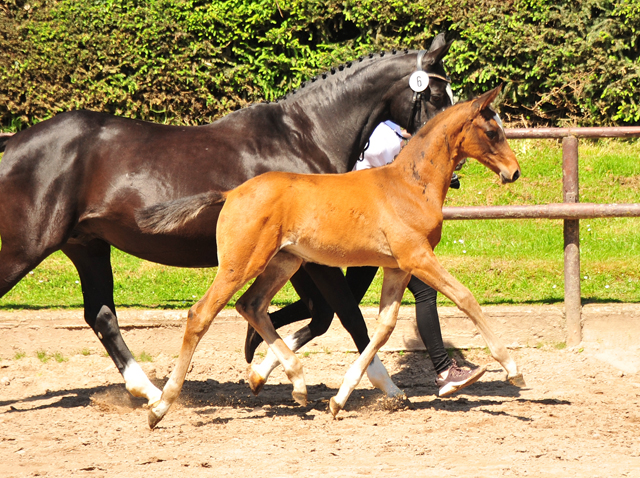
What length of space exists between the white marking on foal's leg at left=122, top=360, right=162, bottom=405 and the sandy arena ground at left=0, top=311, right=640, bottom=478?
12 cm

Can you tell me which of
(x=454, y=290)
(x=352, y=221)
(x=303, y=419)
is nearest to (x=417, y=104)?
(x=352, y=221)

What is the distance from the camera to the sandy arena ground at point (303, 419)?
3441mm

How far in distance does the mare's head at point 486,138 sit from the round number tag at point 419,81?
16.5 inches

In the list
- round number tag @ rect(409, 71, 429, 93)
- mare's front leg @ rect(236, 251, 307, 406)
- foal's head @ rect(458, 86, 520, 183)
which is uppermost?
round number tag @ rect(409, 71, 429, 93)

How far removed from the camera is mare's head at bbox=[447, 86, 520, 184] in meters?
4.16

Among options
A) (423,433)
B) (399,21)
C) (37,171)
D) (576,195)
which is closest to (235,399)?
(423,433)

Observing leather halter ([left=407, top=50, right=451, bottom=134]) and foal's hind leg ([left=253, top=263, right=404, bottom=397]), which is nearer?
foal's hind leg ([left=253, top=263, right=404, bottom=397])

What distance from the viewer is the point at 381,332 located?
4.26m

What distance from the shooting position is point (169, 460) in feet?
11.7

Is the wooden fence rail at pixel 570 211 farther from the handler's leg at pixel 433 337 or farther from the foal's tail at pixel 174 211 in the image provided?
the foal's tail at pixel 174 211

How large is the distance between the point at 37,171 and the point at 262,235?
142 centimetres

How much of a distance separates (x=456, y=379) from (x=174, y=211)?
1.90 metres

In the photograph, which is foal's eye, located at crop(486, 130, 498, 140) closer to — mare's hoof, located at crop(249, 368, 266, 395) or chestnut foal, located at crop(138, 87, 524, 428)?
chestnut foal, located at crop(138, 87, 524, 428)

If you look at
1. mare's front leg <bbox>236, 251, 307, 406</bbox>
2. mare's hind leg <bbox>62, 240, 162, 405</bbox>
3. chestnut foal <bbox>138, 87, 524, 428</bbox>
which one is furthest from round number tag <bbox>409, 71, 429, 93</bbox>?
mare's hind leg <bbox>62, 240, 162, 405</bbox>
